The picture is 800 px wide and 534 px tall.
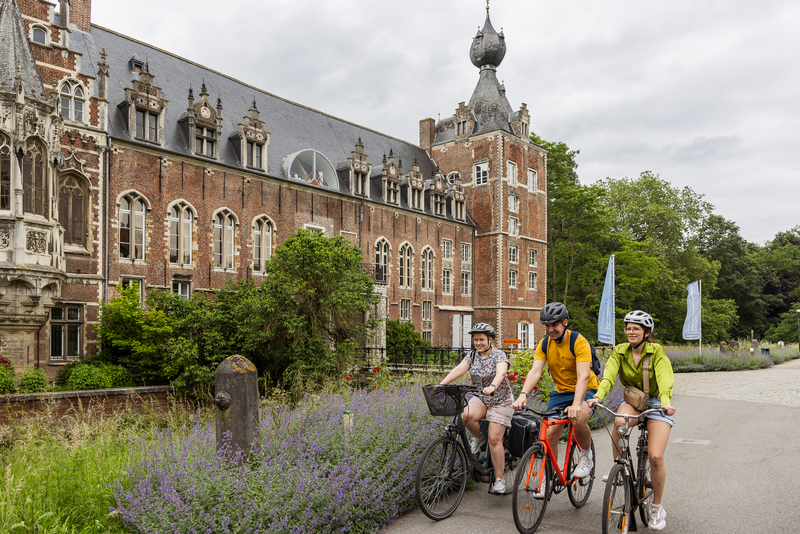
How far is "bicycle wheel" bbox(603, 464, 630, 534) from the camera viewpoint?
4.52 metres

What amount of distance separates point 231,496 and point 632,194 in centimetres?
5150

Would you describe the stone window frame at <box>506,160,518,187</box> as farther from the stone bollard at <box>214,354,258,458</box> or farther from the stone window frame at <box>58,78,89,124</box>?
the stone bollard at <box>214,354,258,458</box>

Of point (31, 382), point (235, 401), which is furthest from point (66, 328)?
point (235, 401)

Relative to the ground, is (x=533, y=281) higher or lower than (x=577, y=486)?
higher

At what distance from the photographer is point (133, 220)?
19.1 metres

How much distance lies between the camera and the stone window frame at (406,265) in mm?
30000

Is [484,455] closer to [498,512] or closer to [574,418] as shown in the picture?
[498,512]

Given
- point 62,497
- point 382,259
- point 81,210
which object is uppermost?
point 81,210

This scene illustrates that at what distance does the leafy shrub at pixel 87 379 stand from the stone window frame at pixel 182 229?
16.6ft

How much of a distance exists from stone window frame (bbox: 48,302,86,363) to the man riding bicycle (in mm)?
15634

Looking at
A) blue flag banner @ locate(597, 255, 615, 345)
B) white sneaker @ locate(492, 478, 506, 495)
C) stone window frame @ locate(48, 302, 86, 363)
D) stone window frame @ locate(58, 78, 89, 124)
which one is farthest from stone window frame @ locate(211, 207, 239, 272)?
white sneaker @ locate(492, 478, 506, 495)

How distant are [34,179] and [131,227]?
164 inches

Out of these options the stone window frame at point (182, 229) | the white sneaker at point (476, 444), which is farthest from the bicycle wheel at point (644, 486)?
the stone window frame at point (182, 229)

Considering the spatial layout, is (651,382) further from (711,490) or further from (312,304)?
(312,304)
